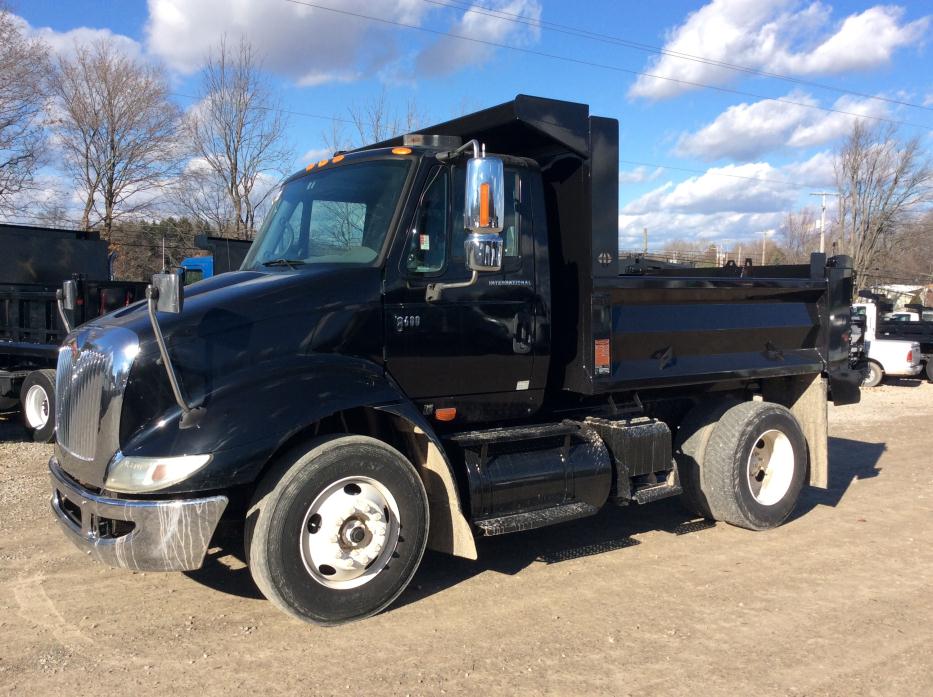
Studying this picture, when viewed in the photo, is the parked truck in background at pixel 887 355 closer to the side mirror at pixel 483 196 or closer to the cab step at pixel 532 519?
the cab step at pixel 532 519

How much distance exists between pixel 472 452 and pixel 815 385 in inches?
144

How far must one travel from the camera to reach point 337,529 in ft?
14.1

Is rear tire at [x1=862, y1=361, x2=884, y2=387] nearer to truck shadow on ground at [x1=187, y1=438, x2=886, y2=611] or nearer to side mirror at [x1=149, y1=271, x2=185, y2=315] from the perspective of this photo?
truck shadow on ground at [x1=187, y1=438, x2=886, y2=611]

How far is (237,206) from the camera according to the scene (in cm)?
2633

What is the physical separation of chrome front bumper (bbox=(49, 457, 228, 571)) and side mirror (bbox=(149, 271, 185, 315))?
0.95m

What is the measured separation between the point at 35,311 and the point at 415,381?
22.3 feet

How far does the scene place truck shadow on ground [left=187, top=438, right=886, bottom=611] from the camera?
5.03 m

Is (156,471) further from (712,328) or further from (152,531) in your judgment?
(712,328)

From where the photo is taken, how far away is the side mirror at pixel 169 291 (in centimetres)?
390

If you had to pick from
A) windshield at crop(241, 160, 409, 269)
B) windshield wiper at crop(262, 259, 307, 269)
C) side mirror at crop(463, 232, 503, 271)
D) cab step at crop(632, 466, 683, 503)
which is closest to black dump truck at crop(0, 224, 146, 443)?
windshield at crop(241, 160, 409, 269)

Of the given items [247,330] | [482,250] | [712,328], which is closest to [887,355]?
[712,328]

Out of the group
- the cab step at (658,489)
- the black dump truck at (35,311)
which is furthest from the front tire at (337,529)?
the black dump truck at (35,311)

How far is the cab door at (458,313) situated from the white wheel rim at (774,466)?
7.85 ft

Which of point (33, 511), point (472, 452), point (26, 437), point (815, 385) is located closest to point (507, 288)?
point (472, 452)
